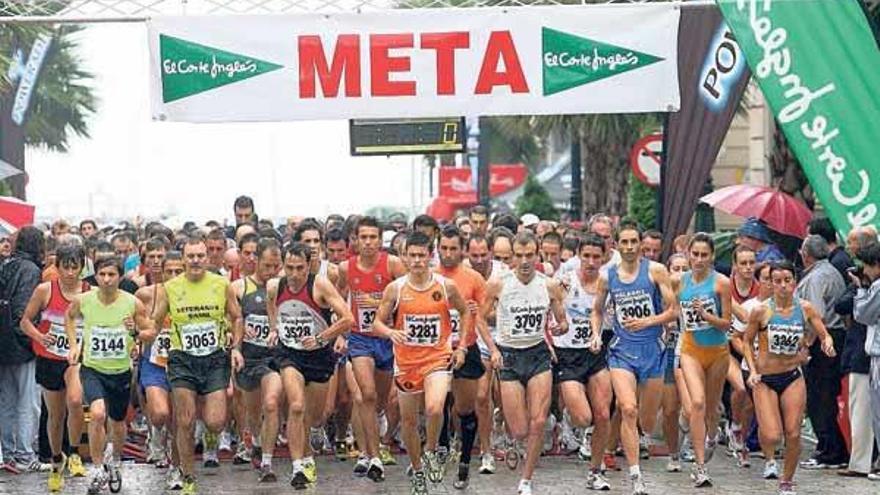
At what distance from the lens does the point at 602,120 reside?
26.9 meters

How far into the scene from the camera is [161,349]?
12.5 meters

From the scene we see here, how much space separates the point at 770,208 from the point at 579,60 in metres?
3.11

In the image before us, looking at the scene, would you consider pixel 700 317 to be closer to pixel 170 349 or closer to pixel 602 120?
A: pixel 170 349

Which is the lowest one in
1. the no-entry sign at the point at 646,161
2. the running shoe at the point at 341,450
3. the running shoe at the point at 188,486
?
the running shoe at the point at 341,450

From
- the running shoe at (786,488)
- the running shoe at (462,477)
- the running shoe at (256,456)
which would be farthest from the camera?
the running shoe at (256,456)

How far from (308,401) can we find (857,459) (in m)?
4.30

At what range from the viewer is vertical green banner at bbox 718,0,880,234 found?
13.2 meters

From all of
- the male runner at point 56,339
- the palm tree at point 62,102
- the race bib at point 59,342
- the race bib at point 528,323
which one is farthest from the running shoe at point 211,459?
the palm tree at point 62,102

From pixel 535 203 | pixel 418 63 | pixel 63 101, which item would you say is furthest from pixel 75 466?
pixel 535 203

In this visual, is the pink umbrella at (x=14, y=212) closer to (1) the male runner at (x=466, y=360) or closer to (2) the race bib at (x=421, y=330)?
(1) the male runner at (x=466, y=360)

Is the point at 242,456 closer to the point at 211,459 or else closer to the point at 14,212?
the point at 211,459

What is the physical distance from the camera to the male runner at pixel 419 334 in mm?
12039

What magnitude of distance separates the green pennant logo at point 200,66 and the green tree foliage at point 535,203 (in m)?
27.3

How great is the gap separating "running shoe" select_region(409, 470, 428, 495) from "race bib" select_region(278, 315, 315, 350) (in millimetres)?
1298
